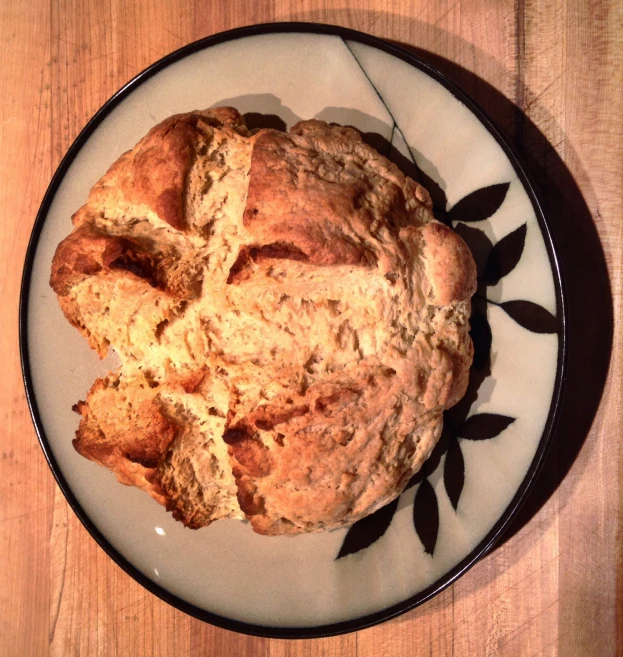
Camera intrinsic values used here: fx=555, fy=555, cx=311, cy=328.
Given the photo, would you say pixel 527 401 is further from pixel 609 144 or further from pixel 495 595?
pixel 609 144

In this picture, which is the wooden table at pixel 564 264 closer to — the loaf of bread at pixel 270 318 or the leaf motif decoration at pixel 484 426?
the leaf motif decoration at pixel 484 426

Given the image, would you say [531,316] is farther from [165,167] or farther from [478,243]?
[165,167]

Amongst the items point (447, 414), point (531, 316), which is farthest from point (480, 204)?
point (447, 414)

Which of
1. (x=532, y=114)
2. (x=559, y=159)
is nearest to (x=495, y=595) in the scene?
(x=559, y=159)

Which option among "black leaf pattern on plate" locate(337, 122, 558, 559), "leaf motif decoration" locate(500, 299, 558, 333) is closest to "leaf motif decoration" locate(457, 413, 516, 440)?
"black leaf pattern on plate" locate(337, 122, 558, 559)

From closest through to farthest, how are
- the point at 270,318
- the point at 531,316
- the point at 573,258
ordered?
the point at 270,318, the point at 531,316, the point at 573,258

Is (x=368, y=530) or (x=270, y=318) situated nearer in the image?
(x=270, y=318)
